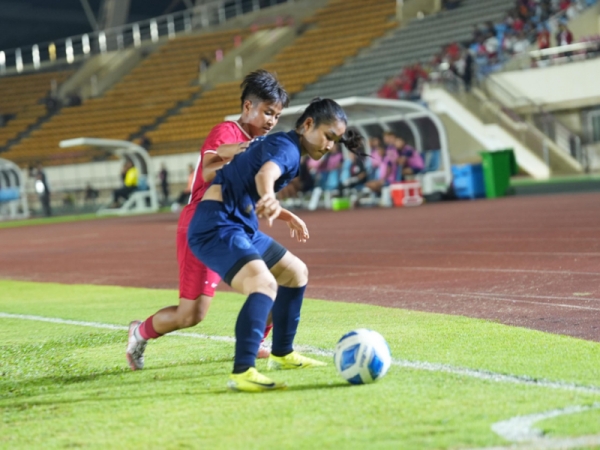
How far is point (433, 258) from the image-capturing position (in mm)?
11703

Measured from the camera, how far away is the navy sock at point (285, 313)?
5.51 meters

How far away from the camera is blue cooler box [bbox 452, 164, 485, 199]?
24406mm

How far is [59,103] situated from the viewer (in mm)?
48531

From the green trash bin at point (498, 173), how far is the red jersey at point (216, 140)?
62.1 feet

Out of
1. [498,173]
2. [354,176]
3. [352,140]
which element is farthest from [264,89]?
[498,173]

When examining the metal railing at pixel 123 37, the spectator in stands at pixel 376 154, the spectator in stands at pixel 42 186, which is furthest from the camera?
the metal railing at pixel 123 37

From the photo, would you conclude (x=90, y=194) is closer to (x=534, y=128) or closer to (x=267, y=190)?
(x=534, y=128)

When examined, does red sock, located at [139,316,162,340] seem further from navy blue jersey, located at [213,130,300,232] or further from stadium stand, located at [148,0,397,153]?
stadium stand, located at [148,0,397,153]

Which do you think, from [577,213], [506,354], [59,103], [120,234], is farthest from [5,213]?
[506,354]

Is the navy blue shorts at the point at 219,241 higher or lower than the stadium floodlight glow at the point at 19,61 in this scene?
lower

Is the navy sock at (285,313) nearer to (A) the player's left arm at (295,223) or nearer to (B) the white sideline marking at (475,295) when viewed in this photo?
(A) the player's left arm at (295,223)

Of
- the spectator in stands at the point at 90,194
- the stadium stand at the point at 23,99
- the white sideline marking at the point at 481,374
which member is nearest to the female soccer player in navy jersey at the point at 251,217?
the white sideline marking at the point at 481,374

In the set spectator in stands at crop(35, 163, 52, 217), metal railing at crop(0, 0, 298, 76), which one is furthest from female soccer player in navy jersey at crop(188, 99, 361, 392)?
metal railing at crop(0, 0, 298, 76)

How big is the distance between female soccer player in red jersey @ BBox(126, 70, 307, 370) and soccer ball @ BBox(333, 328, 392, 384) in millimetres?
1045
